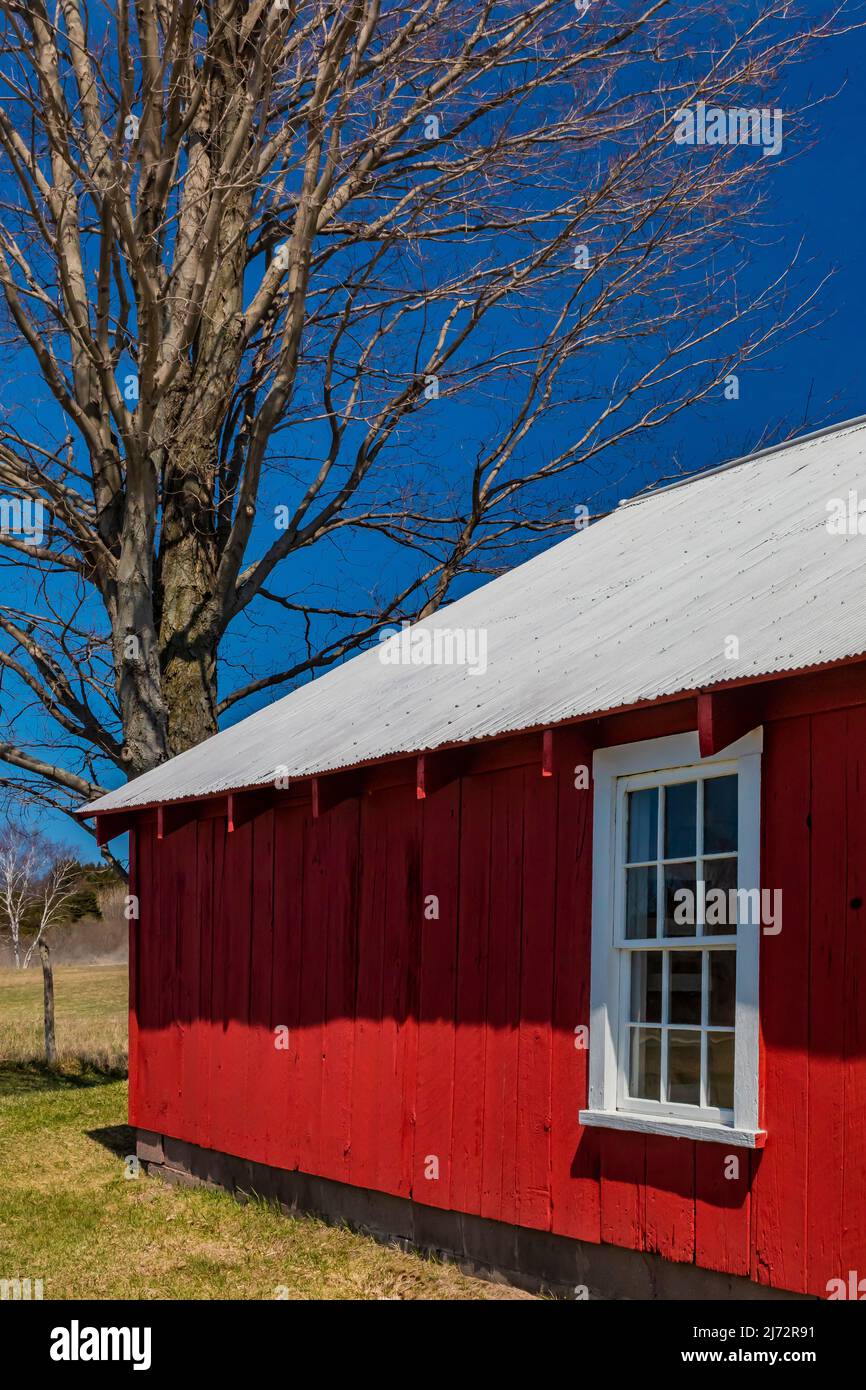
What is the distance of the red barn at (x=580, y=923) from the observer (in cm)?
613

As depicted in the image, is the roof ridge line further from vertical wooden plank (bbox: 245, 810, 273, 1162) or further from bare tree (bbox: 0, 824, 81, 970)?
bare tree (bbox: 0, 824, 81, 970)

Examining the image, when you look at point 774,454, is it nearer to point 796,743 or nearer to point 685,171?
point 796,743

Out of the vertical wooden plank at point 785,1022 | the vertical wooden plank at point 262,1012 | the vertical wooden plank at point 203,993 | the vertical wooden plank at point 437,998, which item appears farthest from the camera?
the vertical wooden plank at point 203,993

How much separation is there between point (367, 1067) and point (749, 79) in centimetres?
1308

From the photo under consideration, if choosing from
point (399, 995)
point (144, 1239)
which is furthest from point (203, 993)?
point (399, 995)

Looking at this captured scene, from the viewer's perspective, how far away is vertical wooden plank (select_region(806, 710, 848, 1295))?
5.87m

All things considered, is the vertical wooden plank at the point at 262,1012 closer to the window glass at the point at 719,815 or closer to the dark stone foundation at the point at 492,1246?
the dark stone foundation at the point at 492,1246

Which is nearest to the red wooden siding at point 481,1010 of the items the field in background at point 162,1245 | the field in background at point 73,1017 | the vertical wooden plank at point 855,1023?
the vertical wooden plank at point 855,1023

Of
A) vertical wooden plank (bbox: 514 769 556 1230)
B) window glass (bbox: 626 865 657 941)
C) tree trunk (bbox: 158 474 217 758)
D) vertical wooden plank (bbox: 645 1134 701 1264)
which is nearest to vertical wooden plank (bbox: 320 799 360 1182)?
vertical wooden plank (bbox: 514 769 556 1230)

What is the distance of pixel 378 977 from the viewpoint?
354 inches

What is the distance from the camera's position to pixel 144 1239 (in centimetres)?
948

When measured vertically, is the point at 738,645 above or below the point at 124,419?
below

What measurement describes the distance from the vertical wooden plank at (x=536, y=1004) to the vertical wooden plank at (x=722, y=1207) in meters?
1.12

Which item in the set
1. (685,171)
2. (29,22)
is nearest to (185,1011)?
(29,22)
